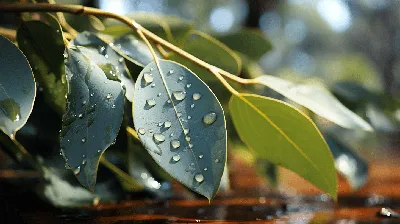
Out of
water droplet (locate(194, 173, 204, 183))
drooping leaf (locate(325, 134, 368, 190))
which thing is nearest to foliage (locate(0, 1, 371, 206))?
water droplet (locate(194, 173, 204, 183))

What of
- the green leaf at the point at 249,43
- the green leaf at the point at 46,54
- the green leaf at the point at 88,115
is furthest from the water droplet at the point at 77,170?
the green leaf at the point at 249,43

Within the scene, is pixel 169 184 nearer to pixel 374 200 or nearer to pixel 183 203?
pixel 183 203

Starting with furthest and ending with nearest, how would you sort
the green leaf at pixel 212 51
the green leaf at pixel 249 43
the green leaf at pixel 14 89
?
1. the green leaf at pixel 249 43
2. the green leaf at pixel 212 51
3. the green leaf at pixel 14 89

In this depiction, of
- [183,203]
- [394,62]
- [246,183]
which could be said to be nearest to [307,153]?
[183,203]

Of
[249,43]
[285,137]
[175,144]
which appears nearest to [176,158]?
[175,144]

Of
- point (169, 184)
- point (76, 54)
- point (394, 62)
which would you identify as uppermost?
point (394, 62)

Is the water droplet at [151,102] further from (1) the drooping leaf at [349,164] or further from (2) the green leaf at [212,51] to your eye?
(1) the drooping leaf at [349,164]

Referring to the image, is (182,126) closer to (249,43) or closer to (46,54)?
(46,54)
